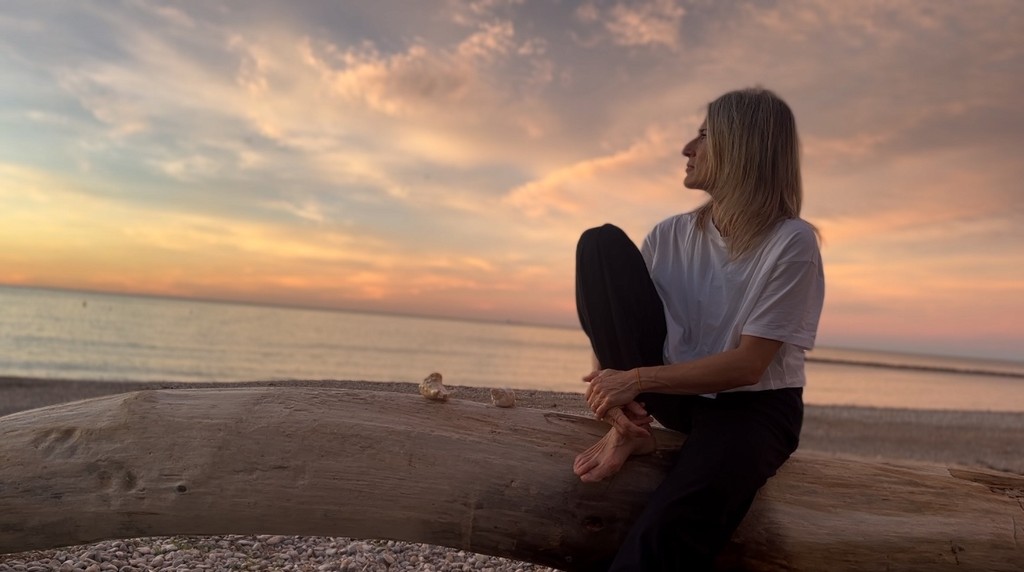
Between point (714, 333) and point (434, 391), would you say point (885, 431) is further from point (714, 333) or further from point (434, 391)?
point (434, 391)

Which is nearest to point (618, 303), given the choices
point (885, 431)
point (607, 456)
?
point (607, 456)

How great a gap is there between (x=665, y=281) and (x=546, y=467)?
0.99 metres

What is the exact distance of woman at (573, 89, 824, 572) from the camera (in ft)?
8.40

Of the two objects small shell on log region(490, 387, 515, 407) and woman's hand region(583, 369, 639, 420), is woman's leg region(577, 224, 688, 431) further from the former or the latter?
small shell on log region(490, 387, 515, 407)

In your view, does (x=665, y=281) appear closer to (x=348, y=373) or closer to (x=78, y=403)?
(x=78, y=403)

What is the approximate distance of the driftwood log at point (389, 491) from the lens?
2.74 metres

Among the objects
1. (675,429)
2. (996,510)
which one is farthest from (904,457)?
(675,429)

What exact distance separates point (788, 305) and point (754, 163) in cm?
62

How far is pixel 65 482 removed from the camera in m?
2.76

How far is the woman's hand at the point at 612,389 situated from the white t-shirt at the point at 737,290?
0.31 m

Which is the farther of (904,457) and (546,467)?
(904,457)

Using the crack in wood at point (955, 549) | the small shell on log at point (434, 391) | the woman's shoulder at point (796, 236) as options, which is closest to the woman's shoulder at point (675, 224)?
the woman's shoulder at point (796, 236)

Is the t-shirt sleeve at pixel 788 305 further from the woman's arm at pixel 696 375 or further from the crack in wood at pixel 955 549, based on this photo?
the crack in wood at pixel 955 549

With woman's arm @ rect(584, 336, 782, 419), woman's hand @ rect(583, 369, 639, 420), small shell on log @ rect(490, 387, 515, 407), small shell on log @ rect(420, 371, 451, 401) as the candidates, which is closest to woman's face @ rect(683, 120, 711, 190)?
woman's arm @ rect(584, 336, 782, 419)
